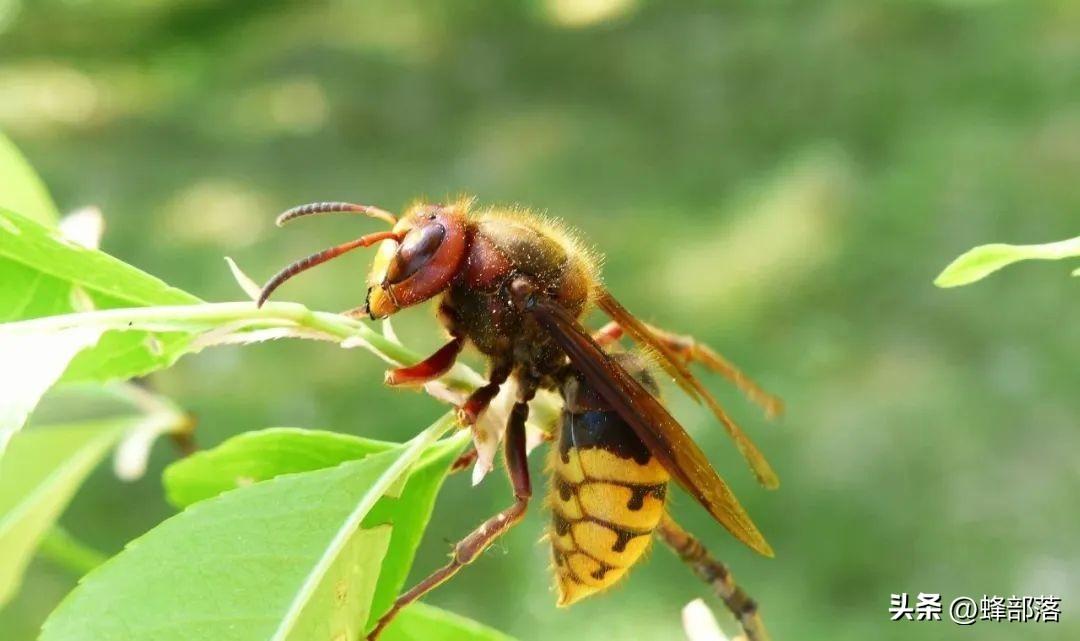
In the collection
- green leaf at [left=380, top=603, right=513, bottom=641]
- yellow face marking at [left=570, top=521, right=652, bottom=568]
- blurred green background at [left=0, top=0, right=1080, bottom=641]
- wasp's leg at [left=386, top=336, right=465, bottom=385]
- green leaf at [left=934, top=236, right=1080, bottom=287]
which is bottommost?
green leaf at [left=380, top=603, right=513, bottom=641]

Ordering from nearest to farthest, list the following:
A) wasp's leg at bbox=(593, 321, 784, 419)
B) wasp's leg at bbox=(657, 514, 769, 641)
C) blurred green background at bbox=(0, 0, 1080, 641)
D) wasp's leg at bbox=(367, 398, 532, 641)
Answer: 1. wasp's leg at bbox=(657, 514, 769, 641)
2. wasp's leg at bbox=(367, 398, 532, 641)
3. wasp's leg at bbox=(593, 321, 784, 419)
4. blurred green background at bbox=(0, 0, 1080, 641)

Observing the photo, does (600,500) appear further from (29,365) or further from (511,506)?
(29,365)

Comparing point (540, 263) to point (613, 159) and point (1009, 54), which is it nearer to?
point (613, 159)

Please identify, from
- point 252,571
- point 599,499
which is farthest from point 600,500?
point 252,571

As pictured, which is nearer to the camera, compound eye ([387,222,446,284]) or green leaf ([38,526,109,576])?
compound eye ([387,222,446,284])

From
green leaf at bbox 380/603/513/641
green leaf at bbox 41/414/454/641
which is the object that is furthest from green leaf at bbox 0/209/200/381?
green leaf at bbox 380/603/513/641

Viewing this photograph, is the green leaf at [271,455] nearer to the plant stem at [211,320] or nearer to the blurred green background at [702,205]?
the plant stem at [211,320]

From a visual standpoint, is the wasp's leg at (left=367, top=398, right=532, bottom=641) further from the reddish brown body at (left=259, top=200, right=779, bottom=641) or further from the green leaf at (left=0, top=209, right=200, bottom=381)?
the green leaf at (left=0, top=209, right=200, bottom=381)
